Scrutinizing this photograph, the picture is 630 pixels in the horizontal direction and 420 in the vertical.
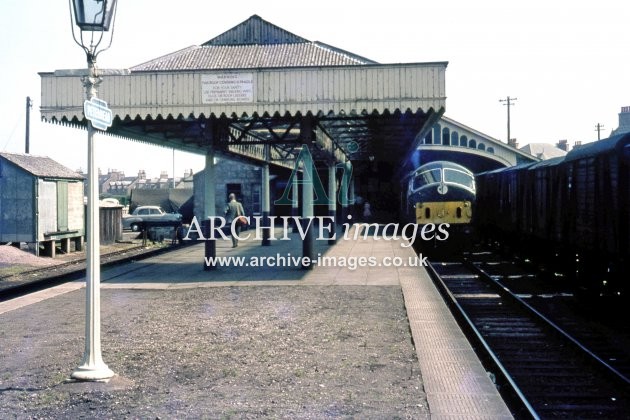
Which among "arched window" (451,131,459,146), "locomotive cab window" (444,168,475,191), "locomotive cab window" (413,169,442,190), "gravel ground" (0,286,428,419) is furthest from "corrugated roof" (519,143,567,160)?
"gravel ground" (0,286,428,419)

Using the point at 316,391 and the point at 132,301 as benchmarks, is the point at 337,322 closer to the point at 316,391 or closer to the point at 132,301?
the point at 316,391

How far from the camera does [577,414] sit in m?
6.14

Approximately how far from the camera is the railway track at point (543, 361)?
6.37 m

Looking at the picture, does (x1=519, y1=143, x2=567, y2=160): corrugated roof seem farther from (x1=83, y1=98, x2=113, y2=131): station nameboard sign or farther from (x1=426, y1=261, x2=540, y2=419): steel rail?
(x1=83, y1=98, x2=113, y2=131): station nameboard sign

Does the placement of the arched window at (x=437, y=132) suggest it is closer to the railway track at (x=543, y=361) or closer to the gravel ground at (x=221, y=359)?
the railway track at (x=543, y=361)

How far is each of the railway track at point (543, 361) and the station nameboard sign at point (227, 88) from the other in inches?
221

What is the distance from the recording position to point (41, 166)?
70.9 ft

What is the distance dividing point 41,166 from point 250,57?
8.94 metres

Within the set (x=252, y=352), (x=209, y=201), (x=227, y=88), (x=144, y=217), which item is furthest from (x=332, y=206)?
(x=252, y=352)

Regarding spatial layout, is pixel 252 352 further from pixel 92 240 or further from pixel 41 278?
pixel 41 278

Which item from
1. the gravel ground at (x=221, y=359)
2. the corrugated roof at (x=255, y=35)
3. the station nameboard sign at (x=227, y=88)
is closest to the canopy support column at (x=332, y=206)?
the corrugated roof at (x=255, y=35)

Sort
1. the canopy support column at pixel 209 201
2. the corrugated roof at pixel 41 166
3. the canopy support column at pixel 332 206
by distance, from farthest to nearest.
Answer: the canopy support column at pixel 332 206 < the corrugated roof at pixel 41 166 < the canopy support column at pixel 209 201

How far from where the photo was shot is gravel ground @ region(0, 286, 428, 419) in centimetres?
559

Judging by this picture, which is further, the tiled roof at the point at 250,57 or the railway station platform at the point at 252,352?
the tiled roof at the point at 250,57
